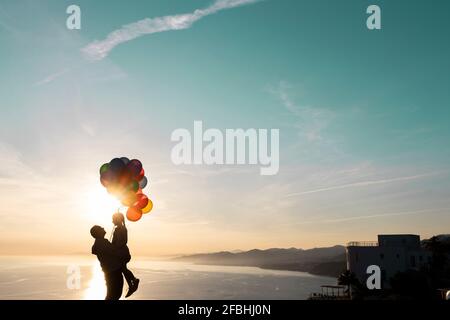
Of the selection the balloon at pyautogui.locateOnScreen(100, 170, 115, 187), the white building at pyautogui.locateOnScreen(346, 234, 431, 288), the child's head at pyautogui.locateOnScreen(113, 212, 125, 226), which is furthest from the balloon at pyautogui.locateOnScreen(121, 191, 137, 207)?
the white building at pyautogui.locateOnScreen(346, 234, 431, 288)

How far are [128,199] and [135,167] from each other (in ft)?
3.30

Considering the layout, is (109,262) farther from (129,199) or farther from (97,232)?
(129,199)

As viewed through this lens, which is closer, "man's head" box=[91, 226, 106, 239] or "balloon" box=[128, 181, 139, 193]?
"man's head" box=[91, 226, 106, 239]

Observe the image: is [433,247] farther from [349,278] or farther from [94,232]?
[94,232]

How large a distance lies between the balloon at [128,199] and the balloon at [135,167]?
565mm

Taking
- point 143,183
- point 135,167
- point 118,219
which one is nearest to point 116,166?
point 135,167

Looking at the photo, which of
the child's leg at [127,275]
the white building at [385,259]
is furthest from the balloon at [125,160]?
the white building at [385,259]

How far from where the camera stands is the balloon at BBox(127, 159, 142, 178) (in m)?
11.7

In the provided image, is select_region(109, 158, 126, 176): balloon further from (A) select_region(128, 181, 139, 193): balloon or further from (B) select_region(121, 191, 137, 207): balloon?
(B) select_region(121, 191, 137, 207): balloon

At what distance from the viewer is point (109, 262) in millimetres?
6359
